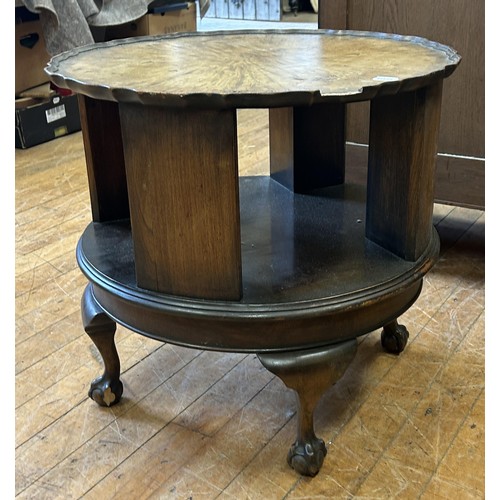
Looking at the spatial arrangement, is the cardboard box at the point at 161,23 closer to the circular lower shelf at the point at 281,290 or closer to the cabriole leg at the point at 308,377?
the circular lower shelf at the point at 281,290

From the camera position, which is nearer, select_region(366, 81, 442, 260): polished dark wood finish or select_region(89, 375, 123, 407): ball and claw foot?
select_region(366, 81, 442, 260): polished dark wood finish

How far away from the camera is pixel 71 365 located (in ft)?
4.97

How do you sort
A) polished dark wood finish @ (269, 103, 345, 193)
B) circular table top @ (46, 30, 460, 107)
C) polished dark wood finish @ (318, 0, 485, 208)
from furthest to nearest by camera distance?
1. polished dark wood finish @ (318, 0, 485, 208)
2. polished dark wood finish @ (269, 103, 345, 193)
3. circular table top @ (46, 30, 460, 107)

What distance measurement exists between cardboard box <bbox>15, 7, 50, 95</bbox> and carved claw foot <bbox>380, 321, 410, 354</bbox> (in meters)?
2.24

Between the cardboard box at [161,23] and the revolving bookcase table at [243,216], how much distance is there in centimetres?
209

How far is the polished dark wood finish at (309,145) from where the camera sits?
4.82 ft

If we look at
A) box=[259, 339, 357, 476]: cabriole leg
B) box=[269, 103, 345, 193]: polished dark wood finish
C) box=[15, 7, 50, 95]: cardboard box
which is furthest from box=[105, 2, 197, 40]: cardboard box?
box=[259, 339, 357, 476]: cabriole leg

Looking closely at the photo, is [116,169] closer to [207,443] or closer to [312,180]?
[312,180]

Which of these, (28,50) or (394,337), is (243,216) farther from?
(28,50)

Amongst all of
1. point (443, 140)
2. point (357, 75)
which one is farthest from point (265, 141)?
point (357, 75)

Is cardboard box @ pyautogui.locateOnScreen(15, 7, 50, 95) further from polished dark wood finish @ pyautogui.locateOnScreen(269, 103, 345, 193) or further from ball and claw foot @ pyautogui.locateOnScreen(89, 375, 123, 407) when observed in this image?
ball and claw foot @ pyautogui.locateOnScreen(89, 375, 123, 407)

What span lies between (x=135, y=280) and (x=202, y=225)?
0.19m

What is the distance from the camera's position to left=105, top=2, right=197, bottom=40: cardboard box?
3.39 metres

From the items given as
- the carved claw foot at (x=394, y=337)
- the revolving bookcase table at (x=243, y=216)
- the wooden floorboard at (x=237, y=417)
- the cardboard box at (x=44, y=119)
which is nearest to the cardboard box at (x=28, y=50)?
the cardboard box at (x=44, y=119)
